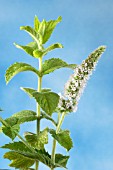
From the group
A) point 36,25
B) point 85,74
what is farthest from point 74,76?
point 36,25

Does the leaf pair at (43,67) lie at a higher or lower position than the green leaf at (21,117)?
higher

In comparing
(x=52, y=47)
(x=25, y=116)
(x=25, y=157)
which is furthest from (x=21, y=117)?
(x=52, y=47)

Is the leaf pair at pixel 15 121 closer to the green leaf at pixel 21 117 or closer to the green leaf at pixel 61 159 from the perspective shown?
the green leaf at pixel 21 117

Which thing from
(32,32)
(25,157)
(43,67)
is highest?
(32,32)

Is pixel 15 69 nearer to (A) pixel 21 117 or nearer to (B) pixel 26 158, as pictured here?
(A) pixel 21 117


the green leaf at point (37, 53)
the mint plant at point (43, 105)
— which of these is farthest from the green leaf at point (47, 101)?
the green leaf at point (37, 53)

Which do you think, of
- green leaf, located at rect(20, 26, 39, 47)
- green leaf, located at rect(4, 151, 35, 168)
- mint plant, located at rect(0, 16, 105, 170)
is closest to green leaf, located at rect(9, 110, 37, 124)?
mint plant, located at rect(0, 16, 105, 170)

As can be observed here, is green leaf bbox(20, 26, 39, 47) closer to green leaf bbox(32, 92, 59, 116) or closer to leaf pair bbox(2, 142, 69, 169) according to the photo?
green leaf bbox(32, 92, 59, 116)
